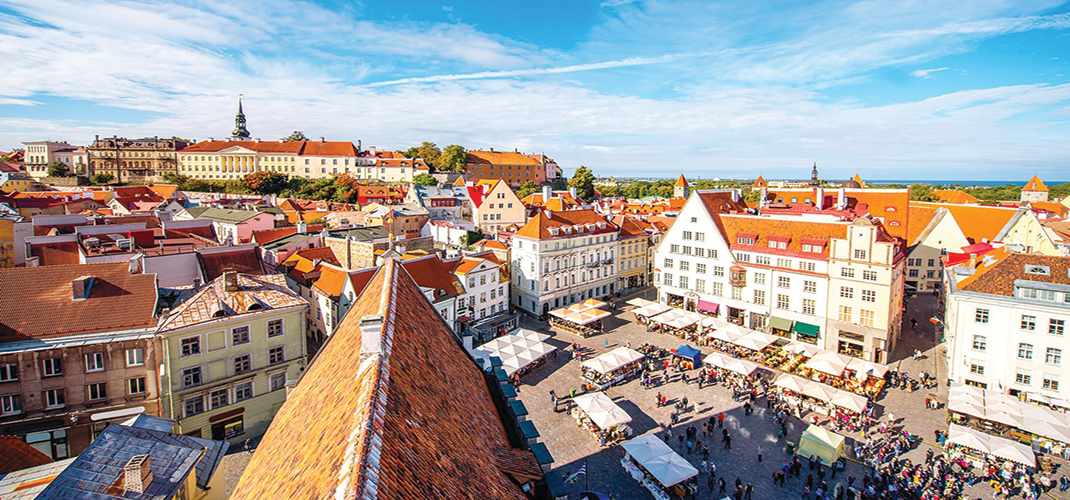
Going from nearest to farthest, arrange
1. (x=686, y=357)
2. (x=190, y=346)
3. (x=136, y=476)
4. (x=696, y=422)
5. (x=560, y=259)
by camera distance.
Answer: (x=136, y=476) < (x=190, y=346) < (x=696, y=422) < (x=686, y=357) < (x=560, y=259)

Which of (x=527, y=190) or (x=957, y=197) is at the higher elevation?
(x=527, y=190)

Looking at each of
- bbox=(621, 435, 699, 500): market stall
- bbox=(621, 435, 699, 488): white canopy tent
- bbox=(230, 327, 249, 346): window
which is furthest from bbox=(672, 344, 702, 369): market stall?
bbox=(230, 327, 249, 346): window

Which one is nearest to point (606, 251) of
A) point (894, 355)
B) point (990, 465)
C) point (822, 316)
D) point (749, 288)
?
point (749, 288)

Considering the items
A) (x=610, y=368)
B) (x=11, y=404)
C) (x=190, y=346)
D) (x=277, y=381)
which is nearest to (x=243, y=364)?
(x=277, y=381)

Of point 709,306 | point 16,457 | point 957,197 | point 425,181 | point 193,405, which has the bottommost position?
point 193,405

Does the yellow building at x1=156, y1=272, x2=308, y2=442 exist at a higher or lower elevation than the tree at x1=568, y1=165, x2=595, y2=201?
lower

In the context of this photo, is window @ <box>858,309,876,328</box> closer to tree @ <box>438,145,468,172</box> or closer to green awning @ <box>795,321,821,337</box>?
green awning @ <box>795,321,821,337</box>

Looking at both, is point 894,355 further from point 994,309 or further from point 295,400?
point 295,400

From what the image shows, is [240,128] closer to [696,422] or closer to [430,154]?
[430,154]
